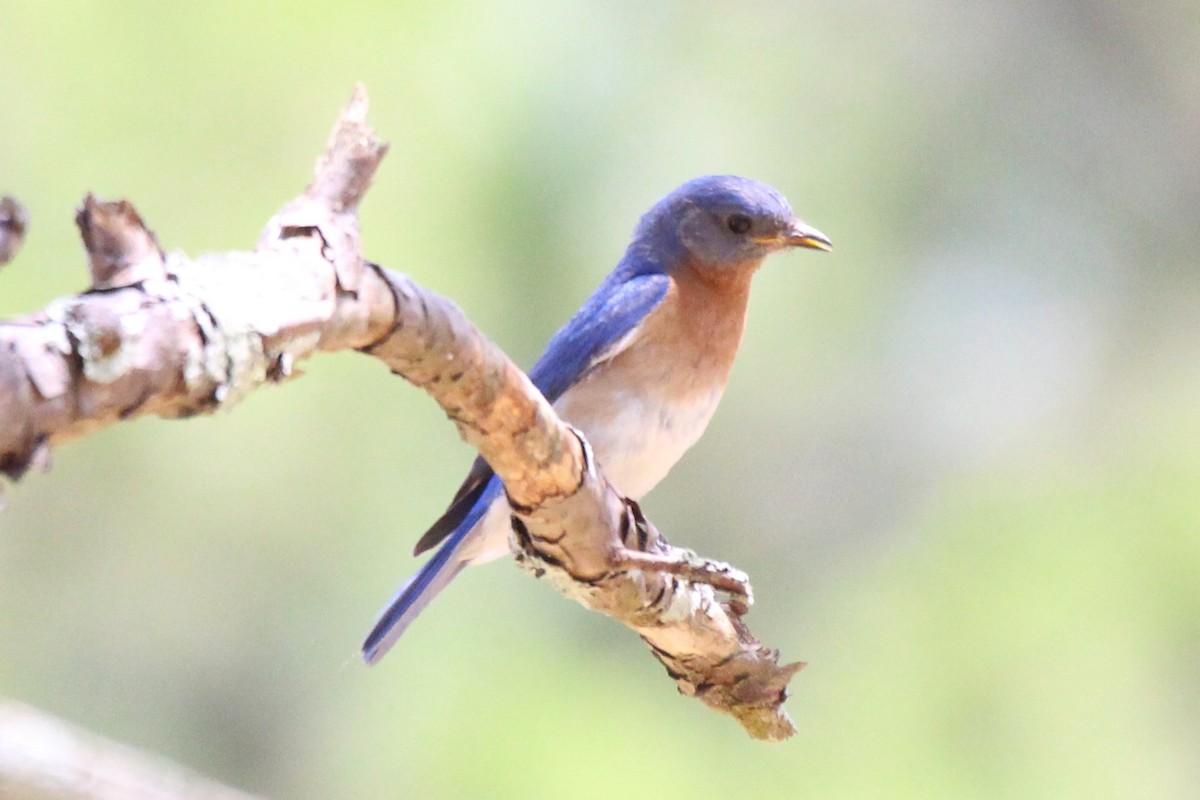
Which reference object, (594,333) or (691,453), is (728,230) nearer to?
→ (594,333)

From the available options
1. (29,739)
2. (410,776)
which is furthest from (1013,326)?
(29,739)

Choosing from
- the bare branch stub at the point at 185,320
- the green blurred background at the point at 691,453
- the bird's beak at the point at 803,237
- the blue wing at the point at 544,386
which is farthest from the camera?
the green blurred background at the point at 691,453

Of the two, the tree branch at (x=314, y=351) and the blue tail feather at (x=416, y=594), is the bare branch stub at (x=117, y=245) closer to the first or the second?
the tree branch at (x=314, y=351)

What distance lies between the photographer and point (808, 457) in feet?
10.8

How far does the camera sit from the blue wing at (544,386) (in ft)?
6.27

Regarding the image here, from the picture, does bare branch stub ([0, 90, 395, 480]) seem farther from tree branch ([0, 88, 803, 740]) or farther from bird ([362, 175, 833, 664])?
bird ([362, 175, 833, 664])

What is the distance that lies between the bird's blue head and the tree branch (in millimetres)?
682

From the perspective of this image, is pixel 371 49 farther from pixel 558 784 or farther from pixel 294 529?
pixel 558 784

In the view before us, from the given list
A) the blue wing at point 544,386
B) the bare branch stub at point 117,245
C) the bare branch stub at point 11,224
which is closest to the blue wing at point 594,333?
the blue wing at point 544,386

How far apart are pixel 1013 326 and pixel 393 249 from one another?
1.60m

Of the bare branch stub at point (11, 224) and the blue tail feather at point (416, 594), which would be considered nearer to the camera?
the bare branch stub at point (11, 224)

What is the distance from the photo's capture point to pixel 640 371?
1.97 metres

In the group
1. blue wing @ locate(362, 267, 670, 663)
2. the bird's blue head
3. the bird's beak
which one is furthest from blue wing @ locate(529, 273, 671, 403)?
the bird's beak

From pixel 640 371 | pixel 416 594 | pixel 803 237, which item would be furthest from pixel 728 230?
pixel 416 594
